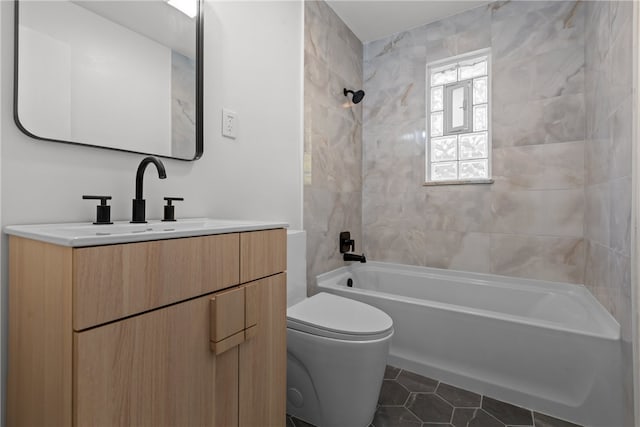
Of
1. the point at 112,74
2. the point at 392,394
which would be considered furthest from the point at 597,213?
the point at 112,74

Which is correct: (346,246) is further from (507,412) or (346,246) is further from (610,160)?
(610,160)

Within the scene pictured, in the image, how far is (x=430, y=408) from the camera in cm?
152

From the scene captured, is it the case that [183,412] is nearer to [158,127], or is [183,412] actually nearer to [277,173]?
[158,127]

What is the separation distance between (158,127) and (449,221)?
81.1 inches

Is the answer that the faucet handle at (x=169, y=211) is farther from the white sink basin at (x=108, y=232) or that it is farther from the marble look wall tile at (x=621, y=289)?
the marble look wall tile at (x=621, y=289)

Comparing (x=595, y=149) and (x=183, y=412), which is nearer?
(x=183, y=412)

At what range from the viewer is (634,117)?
1.14 metres

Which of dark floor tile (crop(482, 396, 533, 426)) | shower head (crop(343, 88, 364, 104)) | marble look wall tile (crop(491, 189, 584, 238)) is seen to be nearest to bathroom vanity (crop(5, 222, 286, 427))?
dark floor tile (crop(482, 396, 533, 426))

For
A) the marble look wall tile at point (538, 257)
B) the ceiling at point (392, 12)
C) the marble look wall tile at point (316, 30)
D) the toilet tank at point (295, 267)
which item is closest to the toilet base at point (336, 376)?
the toilet tank at point (295, 267)

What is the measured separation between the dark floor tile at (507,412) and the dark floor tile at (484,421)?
1.3 inches

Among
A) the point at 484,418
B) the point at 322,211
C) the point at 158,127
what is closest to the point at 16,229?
the point at 158,127

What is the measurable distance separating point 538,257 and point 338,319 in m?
1.58

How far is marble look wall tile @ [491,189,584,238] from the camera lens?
1966 millimetres

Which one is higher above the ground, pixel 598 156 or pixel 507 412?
pixel 598 156
